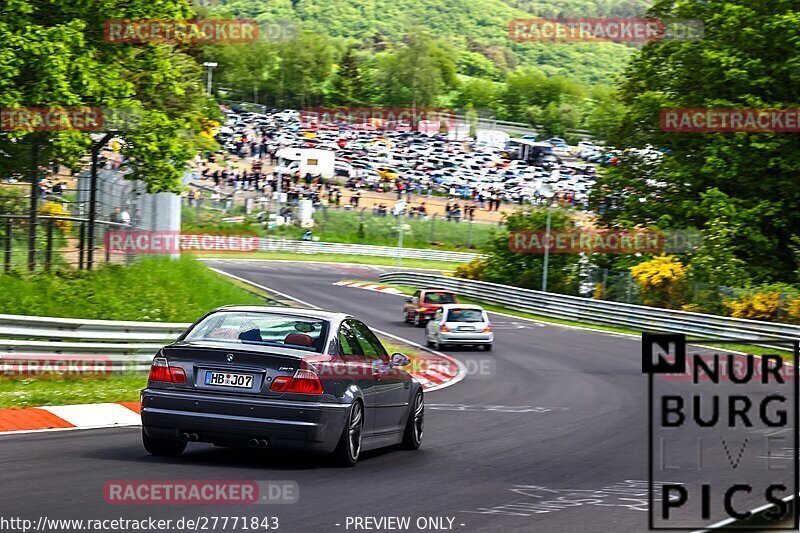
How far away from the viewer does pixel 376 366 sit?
11.1 meters

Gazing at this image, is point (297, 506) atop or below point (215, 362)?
below

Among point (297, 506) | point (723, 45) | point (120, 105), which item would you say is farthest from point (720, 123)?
point (297, 506)

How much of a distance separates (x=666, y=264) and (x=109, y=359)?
28.7m

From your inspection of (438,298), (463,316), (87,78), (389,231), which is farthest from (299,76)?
(87,78)

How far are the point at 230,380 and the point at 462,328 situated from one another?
78.9ft

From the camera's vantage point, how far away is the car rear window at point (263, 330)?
1014 centimetres

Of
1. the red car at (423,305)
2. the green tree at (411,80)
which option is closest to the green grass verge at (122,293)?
the red car at (423,305)

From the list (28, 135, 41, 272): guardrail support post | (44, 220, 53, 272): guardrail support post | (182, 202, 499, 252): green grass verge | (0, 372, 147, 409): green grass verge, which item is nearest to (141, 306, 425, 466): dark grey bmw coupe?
(0, 372, 147, 409): green grass verge

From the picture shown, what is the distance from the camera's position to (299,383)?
970 cm

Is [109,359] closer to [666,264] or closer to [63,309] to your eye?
[63,309]

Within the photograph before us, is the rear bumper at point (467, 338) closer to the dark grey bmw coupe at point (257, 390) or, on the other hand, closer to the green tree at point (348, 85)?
the dark grey bmw coupe at point (257, 390)

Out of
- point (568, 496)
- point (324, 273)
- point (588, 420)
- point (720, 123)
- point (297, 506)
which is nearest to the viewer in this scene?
point (297, 506)

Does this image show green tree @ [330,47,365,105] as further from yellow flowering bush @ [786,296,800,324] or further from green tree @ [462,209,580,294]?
yellow flowering bush @ [786,296,800,324]

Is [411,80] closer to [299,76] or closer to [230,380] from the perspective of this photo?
[299,76]
